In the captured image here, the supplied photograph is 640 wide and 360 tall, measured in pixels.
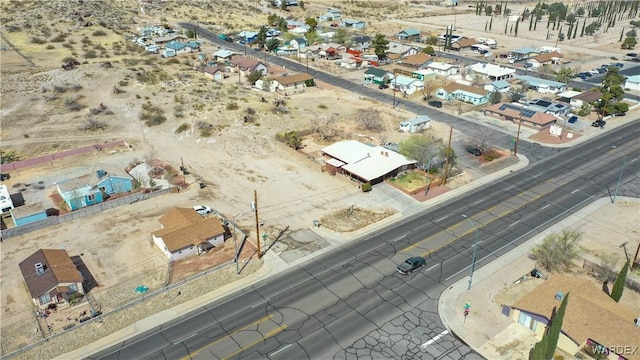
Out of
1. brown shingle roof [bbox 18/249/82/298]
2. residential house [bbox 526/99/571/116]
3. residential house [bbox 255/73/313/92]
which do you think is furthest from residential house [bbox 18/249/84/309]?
residential house [bbox 526/99/571/116]

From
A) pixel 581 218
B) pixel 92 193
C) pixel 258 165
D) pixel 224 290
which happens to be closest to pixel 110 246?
pixel 92 193

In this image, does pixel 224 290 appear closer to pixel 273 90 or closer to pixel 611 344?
pixel 611 344

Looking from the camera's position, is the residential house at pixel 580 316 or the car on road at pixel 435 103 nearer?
the residential house at pixel 580 316

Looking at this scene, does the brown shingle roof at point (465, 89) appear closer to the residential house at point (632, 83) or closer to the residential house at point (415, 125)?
the residential house at point (415, 125)

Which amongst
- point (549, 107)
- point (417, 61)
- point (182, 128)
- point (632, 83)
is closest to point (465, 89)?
point (549, 107)

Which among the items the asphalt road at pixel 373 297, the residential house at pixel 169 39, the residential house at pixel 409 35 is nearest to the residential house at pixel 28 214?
the asphalt road at pixel 373 297

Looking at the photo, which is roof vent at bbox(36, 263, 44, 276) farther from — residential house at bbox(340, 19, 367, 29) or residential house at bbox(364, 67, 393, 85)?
residential house at bbox(340, 19, 367, 29)

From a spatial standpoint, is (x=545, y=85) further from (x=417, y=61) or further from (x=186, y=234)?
(x=186, y=234)
